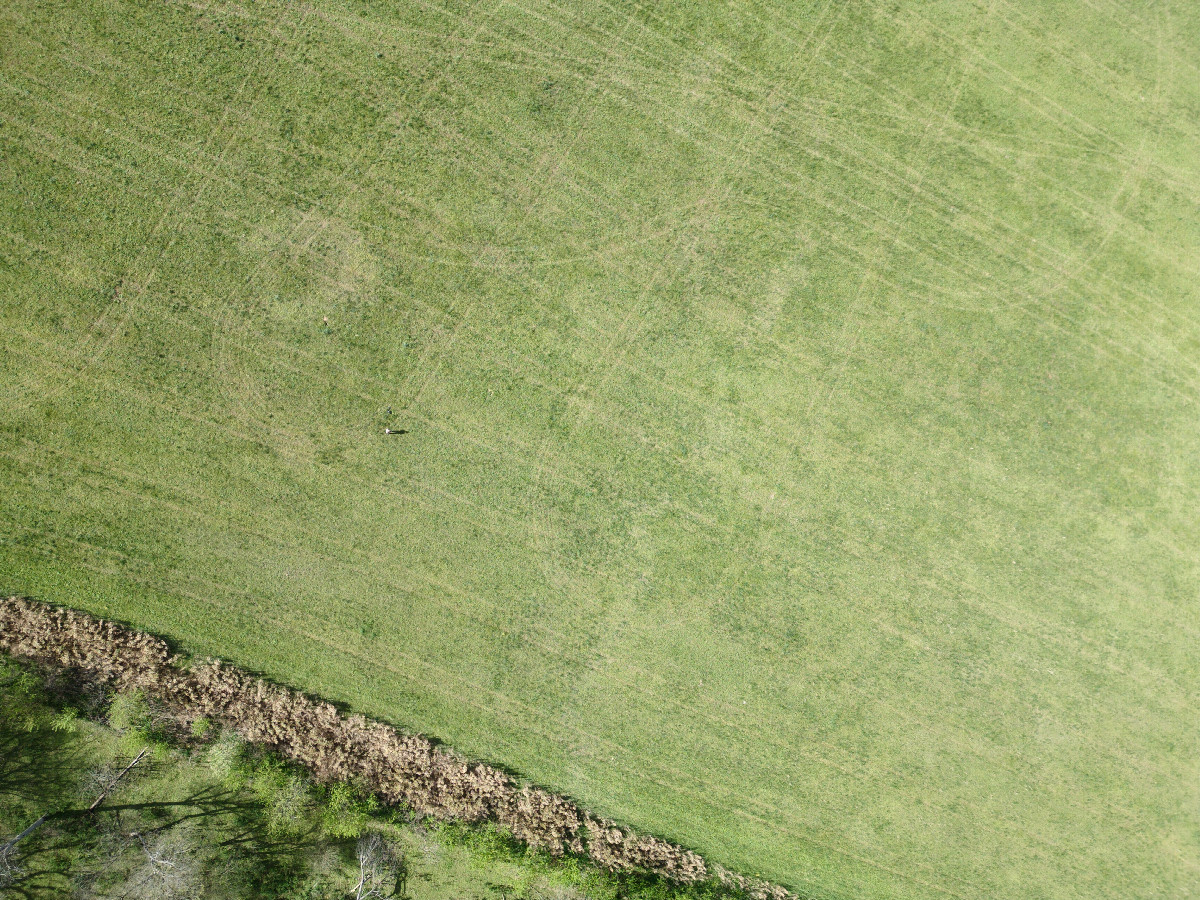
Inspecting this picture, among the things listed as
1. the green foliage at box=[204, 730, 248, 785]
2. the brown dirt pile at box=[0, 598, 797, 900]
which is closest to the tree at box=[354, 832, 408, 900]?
the brown dirt pile at box=[0, 598, 797, 900]

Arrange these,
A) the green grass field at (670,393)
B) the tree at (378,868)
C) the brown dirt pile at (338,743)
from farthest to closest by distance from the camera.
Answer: the tree at (378,868), the green grass field at (670,393), the brown dirt pile at (338,743)

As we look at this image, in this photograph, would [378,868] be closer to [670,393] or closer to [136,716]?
[136,716]

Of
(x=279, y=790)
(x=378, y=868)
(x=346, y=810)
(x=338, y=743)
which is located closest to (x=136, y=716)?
(x=279, y=790)

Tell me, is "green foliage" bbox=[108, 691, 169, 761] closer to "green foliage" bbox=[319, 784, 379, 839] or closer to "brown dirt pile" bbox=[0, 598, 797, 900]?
"brown dirt pile" bbox=[0, 598, 797, 900]

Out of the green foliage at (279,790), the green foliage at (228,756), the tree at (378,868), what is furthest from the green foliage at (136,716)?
the tree at (378,868)

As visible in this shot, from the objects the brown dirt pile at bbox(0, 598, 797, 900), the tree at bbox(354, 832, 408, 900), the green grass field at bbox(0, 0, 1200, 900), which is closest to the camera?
the brown dirt pile at bbox(0, 598, 797, 900)

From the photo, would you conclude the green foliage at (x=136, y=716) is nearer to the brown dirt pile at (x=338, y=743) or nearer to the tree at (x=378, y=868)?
the brown dirt pile at (x=338, y=743)

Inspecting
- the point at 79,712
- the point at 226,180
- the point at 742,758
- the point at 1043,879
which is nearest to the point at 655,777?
the point at 742,758

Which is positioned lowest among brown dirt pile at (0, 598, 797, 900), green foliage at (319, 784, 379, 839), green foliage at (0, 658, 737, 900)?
green foliage at (0, 658, 737, 900)
